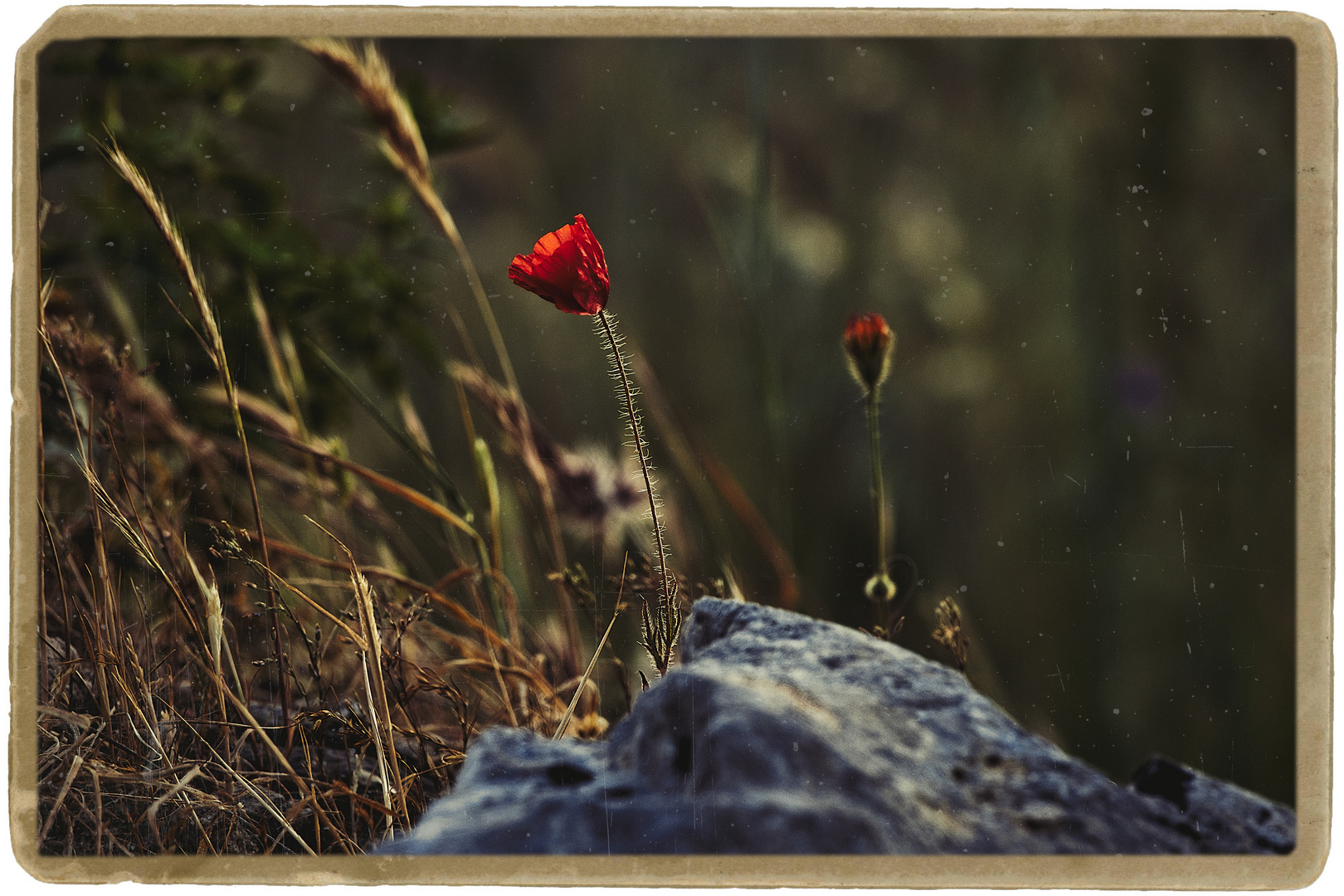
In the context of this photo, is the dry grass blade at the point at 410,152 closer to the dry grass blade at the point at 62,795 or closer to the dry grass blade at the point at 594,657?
the dry grass blade at the point at 594,657

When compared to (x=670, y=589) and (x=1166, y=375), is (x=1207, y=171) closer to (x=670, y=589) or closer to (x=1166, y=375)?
(x=1166, y=375)

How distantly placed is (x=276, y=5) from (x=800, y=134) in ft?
2.18

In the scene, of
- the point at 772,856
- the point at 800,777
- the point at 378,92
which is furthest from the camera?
the point at 378,92

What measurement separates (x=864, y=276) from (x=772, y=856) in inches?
27.2

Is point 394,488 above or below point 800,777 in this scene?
above

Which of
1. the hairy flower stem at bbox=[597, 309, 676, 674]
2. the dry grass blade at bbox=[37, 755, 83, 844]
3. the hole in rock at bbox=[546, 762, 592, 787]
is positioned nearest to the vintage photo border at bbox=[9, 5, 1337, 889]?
the dry grass blade at bbox=[37, 755, 83, 844]

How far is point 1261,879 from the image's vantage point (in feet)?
3.84

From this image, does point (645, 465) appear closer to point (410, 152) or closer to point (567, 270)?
point (567, 270)

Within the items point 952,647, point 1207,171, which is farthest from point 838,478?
point 1207,171

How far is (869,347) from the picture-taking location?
1.22 metres

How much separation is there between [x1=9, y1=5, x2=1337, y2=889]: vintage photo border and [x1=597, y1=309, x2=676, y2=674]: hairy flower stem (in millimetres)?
270

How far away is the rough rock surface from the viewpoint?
3.39 feet

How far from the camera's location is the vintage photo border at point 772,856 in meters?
1.14

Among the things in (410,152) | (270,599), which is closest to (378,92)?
(410,152)
